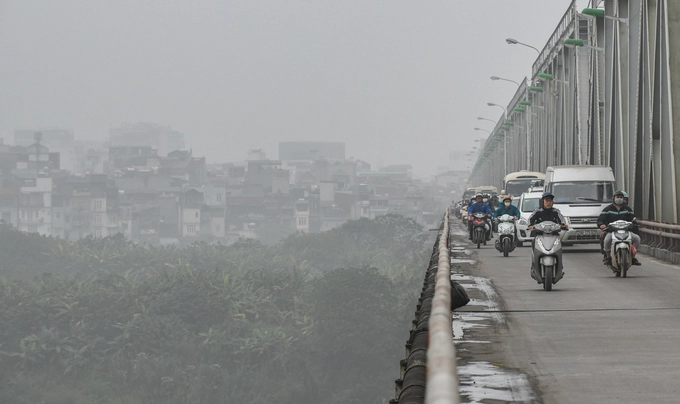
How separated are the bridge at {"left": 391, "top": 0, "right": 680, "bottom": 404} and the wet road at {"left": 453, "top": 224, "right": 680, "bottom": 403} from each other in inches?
0.6

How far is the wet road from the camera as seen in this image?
7.94 meters

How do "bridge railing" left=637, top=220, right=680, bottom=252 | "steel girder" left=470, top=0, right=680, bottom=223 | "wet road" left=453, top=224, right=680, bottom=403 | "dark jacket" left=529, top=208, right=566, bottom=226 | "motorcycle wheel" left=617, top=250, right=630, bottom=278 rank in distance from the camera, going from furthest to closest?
"steel girder" left=470, top=0, right=680, bottom=223, "bridge railing" left=637, top=220, right=680, bottom=252, "motorcycle wheel" left=617, top=250, right=630, bottom=278, "dark jacket" left=529, top=208, right=566, bottom=226, "wet road" left=453, top=224, right=680, bottom=403

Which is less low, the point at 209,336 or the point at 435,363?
the point at 435,363

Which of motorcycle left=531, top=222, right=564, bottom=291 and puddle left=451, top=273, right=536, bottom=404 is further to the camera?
motorcycle left=531, top=222, right=564, bottom=291

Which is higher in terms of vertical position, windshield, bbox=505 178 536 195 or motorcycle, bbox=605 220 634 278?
windshield, bbox=505 178 536 195

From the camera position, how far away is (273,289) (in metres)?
124

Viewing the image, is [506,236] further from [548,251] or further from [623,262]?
[548,251]

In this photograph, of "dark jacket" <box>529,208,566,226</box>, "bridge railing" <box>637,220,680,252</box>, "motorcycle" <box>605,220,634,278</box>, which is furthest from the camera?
"bridge railing" <box>637,220,680,252</box>

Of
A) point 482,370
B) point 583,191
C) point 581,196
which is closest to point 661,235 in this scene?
point 581,196

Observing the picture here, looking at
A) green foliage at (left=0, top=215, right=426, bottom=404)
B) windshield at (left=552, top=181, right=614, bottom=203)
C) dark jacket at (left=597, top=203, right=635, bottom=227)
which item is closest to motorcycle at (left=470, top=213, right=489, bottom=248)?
windshield at (left=552, top=181, right=614, bottom=203)

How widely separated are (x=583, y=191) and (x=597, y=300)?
16.8 m

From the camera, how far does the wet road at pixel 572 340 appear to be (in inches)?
313

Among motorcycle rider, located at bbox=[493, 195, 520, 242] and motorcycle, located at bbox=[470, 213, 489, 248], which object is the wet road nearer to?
motorcycle rider, located at bbox=[493, 195, 520, 242]

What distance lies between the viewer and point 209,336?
109 m
